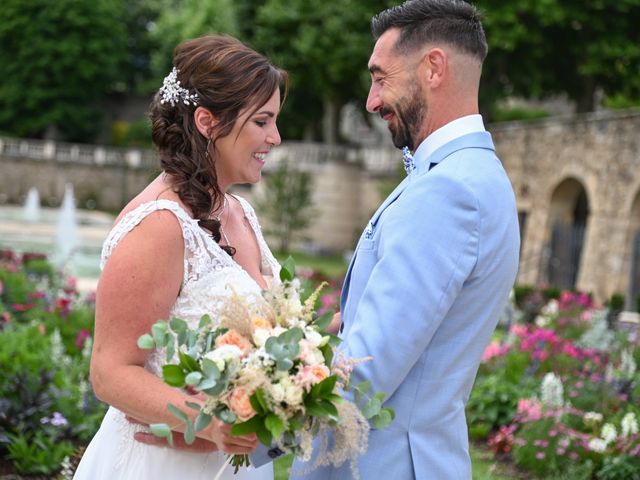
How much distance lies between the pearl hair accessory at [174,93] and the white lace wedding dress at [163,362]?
36 cm

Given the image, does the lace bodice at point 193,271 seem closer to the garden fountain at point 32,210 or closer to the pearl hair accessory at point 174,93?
the pearl hair accessory at point 174,93

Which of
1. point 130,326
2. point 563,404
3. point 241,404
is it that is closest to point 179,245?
point 130,326

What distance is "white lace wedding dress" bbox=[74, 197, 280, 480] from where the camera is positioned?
290 centimetres

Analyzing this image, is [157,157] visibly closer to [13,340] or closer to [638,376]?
[13,340]

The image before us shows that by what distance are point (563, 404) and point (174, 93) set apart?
520 centimetres

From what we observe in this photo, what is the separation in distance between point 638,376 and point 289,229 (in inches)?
1039

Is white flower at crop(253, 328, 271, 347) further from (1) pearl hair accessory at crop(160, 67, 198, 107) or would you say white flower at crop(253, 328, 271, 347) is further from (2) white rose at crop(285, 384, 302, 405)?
(1) pearl hair accessory at crop(160, 67, 198, 107)

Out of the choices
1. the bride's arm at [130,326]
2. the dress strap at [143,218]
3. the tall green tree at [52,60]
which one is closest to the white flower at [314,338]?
the bride's arm at [130,326]

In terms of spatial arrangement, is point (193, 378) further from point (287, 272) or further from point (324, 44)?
point (324, 44)

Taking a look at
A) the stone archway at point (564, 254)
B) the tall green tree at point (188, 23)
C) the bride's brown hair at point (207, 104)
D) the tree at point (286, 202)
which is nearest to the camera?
the bride's brown hair at point (207, 104)

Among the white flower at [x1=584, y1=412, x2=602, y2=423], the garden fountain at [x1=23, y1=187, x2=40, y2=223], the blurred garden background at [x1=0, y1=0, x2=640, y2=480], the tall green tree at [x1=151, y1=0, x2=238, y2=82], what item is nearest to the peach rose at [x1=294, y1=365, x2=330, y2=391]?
the blurred garden background at [x1=0, y1=0, x2=640, y2=480]

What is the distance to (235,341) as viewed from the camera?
7.71ft

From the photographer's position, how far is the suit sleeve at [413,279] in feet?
8.04

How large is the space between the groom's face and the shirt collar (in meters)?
0.04
